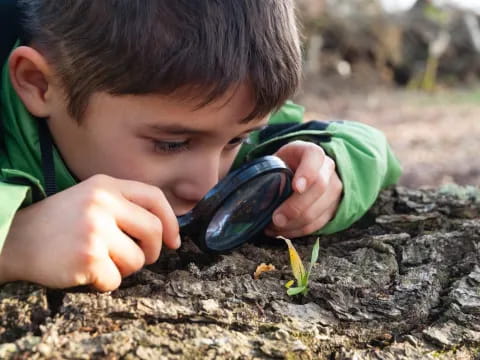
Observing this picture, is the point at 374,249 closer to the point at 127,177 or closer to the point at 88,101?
the point at 127,177

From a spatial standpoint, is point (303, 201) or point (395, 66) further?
point (395, 66)

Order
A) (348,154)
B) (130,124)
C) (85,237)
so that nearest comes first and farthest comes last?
(85,237) → (130,124) → (348,154)

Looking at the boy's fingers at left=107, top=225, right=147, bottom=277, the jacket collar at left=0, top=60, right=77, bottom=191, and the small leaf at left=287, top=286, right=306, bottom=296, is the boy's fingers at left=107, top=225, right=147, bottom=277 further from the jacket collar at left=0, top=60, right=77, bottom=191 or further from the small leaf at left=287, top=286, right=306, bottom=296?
the jacket collar at left=0, top=60, right=77, bottom=191

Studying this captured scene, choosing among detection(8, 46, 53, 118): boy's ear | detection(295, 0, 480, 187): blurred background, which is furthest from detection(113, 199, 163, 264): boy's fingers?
detection(295, 0, 480, 187): blurred background

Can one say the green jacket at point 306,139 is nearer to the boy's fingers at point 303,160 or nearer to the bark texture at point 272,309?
the boy's fingers at point 303,160

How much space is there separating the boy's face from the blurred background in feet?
20.0

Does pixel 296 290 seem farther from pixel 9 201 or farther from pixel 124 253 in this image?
pixel 9 201

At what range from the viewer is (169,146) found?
197cm

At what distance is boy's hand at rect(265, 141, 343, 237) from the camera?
2.13 meters

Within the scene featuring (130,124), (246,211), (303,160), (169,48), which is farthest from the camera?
(303,160)

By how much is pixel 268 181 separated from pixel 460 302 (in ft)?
2.25

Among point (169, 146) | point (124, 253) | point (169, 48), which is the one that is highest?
point (169, 48)

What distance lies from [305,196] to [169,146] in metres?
0.51

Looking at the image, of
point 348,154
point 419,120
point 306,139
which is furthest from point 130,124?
point 419,120
